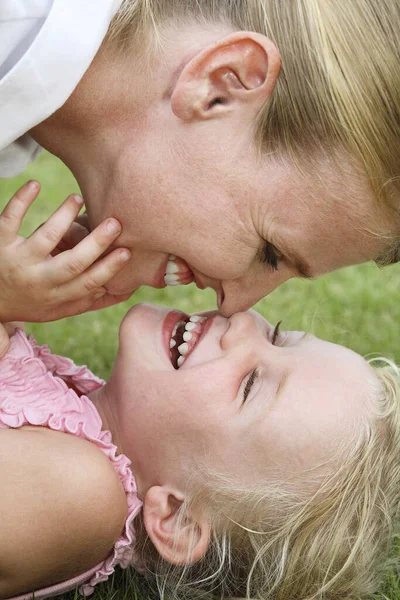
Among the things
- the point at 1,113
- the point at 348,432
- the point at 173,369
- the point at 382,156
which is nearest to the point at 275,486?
the point at 348,432

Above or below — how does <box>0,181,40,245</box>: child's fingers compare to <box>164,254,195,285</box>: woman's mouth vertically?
above

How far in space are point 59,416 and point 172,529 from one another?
49 cm

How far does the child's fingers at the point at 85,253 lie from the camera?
9.91 feet

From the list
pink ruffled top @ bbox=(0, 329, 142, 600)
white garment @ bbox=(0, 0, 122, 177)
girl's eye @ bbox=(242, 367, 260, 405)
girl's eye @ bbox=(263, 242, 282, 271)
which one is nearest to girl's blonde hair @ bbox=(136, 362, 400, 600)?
pink ruffled top @ bbox=(0, 329, 142, 600)

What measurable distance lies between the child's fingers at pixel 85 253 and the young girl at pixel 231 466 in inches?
13.2

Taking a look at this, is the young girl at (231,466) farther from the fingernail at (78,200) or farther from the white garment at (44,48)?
the white garment at (44,48)

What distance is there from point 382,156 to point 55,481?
4.27 ft

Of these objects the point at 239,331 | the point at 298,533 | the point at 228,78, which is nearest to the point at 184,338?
the point at 239,331

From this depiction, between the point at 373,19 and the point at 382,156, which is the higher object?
the point at 373,19

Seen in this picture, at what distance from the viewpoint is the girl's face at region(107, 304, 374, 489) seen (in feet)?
9.41

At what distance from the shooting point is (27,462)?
8.69 ft

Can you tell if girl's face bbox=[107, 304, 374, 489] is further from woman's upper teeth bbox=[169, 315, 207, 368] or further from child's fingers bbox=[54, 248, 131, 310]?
child's fingers bbox=[54, 248, 131, 310]

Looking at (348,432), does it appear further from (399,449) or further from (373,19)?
(373,19)

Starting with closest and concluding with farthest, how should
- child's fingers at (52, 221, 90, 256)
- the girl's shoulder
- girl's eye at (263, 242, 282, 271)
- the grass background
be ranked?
the girl's shoulder, girl's eye at (263, 242, 282, 271), child's fingers at (52, 221, 90, 256), the grass background
